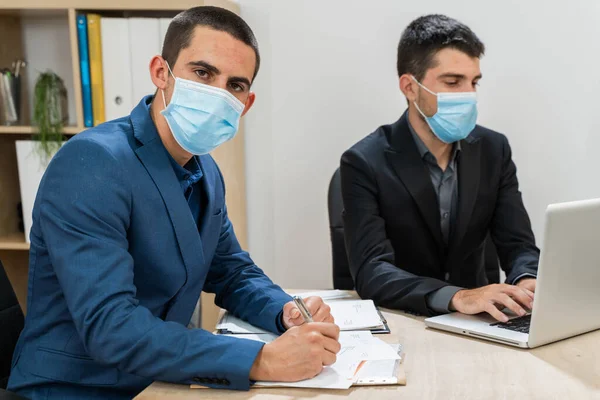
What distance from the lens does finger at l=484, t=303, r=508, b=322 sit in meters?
1.38

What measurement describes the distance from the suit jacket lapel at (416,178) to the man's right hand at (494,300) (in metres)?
0.46

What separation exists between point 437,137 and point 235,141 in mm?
931

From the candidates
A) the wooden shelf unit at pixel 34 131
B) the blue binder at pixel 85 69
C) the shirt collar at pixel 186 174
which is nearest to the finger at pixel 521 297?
the shirt collar at pixel 186 174

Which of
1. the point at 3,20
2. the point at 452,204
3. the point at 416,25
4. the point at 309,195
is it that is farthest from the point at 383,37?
the point at 3,20

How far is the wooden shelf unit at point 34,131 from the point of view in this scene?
7.77ft

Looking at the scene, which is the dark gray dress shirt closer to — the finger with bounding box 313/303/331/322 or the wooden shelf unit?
the finger with bounding box 313/303/331/322

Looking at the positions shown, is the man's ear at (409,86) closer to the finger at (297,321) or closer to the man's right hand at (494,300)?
the man's right hand at (494,300)

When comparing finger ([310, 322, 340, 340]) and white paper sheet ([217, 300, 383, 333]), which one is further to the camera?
white paper sheet ([217, 300, 383, 333])

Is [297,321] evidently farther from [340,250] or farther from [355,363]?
[340,250]

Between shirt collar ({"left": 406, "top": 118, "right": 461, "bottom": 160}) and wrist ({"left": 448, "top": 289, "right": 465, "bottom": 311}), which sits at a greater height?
shirt collar ({"left": 406, "top": 118, "right": 461, "bottom": 160})

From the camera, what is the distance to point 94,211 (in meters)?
1.18

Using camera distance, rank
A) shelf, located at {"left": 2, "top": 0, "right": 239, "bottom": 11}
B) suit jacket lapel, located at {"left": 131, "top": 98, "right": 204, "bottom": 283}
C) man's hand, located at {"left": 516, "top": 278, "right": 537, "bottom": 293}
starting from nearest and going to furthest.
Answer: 1. suit jacket lapel, located at {"left": 131, "top": 98, "right": 204, "bottom": 283}
2. man's hand, located at {"left": 516, "top": 278, "right": 537, "bottom": 293}
3. shelf, located at {"left": 2, "top": 0, "right": 239, "bottom": 11}

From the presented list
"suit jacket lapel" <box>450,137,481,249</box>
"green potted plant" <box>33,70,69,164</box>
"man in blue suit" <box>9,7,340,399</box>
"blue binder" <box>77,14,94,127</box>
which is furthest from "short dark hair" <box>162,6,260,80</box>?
"green potted plant" <box>33,70,69,164</box>

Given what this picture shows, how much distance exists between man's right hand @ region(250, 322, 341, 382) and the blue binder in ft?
5.39
